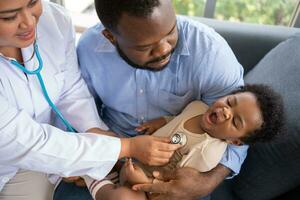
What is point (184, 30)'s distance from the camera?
1168 mm

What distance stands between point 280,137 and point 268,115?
101mm

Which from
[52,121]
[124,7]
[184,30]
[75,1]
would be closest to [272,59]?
[184,30]

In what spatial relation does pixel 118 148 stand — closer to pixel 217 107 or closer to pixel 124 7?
pixel 217 107

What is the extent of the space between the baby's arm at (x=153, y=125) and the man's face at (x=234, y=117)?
0.59ft

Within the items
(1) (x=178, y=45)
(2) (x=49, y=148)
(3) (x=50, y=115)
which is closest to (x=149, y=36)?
(1) (x=178, y=45)

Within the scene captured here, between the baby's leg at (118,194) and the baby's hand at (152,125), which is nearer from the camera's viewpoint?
the baby's leg at (118,194)

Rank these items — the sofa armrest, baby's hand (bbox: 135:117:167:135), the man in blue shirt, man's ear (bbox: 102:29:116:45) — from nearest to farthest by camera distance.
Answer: the man in blue shirt, man's ear (bbox: 102:29:116:45), baby's hand (bbox: 135:117:167:135), the sofa armrest

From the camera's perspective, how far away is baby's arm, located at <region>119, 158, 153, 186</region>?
3.82 ft

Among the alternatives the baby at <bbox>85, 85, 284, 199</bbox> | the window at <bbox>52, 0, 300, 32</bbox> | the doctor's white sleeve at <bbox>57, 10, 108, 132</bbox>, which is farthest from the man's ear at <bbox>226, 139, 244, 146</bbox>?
the window at <bbox>52, 0, 300, 32</bbox>

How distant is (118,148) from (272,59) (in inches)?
29.4

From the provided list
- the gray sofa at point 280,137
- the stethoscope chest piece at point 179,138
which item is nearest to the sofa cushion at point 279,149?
the gray sofa at point 280,137

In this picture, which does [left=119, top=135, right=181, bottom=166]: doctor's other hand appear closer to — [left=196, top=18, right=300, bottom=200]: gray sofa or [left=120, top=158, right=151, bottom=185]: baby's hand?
[left=120, top=158, right=151, bottom=185]: baby's hand

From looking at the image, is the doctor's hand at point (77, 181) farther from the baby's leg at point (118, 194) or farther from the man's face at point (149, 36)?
the man's face at point (149, 36)

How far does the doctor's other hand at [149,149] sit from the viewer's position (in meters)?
1.14
